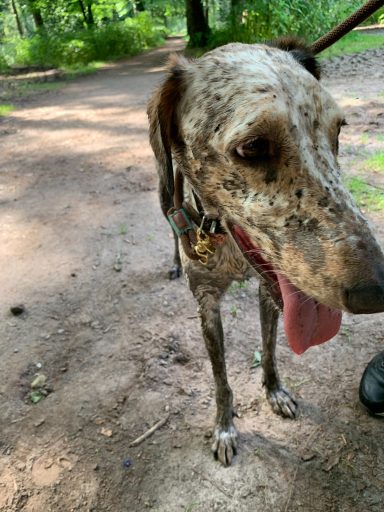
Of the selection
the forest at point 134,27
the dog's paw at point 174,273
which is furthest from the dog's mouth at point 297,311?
the forest at point 134,27

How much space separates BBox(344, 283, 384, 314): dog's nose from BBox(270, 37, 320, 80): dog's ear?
131cm

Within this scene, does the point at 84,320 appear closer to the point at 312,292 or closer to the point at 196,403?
the point at 196,403

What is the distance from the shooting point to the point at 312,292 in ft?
4.94

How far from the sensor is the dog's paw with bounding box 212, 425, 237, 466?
2357mm

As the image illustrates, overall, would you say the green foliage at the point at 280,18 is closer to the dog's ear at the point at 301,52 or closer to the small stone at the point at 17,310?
the dog's ear at the point at 301,52

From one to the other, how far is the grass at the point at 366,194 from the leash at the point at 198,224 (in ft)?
7.84

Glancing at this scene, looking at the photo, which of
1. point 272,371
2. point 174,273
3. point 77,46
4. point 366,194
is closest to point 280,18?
point 366,194

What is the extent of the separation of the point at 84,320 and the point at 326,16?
14.1 meters

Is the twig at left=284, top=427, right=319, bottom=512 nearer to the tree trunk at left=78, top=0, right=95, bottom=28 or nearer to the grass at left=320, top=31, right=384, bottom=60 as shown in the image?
the grass at left=320, top=31, right=384, bottom=60

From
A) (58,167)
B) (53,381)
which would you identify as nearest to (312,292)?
→ (53,381)

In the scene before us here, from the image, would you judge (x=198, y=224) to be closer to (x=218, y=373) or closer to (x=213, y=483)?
(x=218, y=373)

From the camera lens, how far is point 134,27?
75.4 ft

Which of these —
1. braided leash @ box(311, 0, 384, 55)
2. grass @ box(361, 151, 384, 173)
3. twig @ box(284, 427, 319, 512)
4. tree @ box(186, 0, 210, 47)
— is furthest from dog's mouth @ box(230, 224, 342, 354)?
tree @ box(186, 0, 210, 47)

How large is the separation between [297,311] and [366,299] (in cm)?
37
